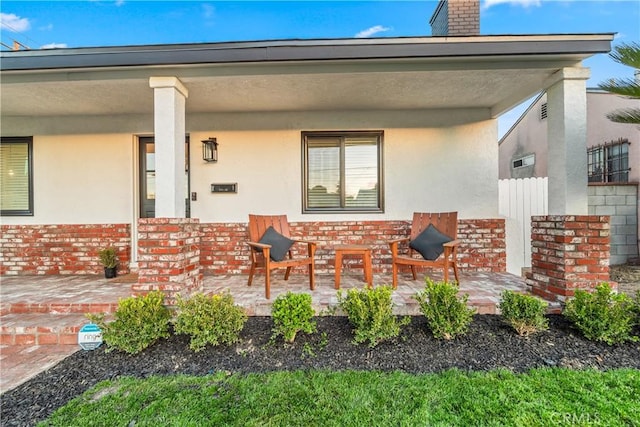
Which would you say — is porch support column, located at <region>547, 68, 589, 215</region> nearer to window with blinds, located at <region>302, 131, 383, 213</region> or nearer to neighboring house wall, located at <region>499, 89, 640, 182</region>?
window with blinds, located at <region>302, 131, 383, 213</region>

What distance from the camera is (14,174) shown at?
4699mm

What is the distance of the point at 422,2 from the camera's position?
5262mm

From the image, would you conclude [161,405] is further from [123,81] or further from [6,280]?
[6,280]

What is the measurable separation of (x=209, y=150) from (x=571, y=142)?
4.44 metres

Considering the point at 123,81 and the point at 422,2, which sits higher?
the point at 422,2


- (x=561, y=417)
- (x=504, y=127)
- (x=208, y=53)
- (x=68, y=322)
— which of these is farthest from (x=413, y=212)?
(x=504, y=127)

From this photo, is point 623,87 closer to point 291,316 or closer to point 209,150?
point 291,316

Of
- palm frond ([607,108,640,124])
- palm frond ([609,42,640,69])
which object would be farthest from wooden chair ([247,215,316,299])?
palm frond ([607,108,640,124])

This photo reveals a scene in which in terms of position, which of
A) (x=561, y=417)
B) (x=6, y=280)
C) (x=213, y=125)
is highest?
(x=213, y=125)

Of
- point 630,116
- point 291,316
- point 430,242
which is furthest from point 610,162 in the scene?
point 291,316

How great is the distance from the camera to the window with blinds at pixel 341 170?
4.61 meters

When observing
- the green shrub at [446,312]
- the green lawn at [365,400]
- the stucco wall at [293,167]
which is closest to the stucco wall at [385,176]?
the stucco wall at [293,167]

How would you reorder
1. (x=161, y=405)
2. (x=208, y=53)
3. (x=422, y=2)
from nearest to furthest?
(x=161, y=405) < (x=208, y=53) < (x=422, y=2)

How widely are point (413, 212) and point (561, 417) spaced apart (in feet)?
10.0
